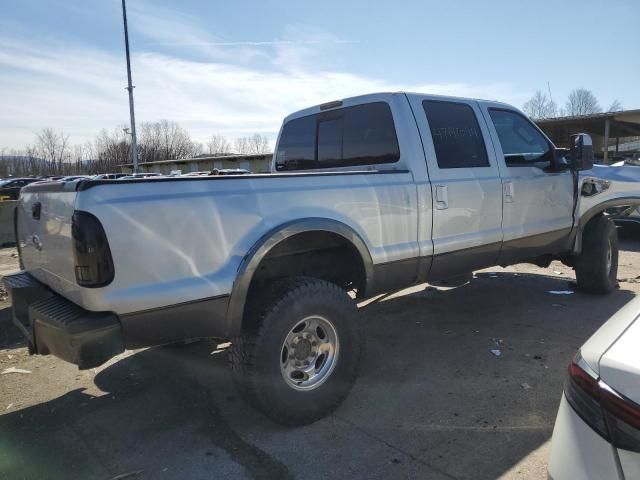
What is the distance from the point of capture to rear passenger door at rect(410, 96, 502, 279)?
3838 mm

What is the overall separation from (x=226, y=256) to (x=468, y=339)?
2721 millimetres

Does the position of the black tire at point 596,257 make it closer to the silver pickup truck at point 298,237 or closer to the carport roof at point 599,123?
the silver pickup truck at point 298,237

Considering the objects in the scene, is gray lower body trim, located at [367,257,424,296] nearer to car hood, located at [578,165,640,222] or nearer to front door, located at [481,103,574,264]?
front door, located at [481,103,574,264]

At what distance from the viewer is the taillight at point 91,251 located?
238 centimetres

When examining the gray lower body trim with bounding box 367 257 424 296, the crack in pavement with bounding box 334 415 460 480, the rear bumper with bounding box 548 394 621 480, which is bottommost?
the crack in pavement with bounding box 334 415 460 480

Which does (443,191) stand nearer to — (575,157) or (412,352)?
(412,352)

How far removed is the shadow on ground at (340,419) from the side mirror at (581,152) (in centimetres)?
156

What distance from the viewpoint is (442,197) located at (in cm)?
380

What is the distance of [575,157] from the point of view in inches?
193

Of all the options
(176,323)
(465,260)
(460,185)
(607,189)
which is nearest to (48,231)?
(176,323)

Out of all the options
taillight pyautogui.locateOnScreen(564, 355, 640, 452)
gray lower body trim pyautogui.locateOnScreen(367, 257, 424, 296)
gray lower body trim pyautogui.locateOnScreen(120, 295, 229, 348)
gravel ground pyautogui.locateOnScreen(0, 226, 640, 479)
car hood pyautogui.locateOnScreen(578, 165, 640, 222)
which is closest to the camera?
taillight pyautogui.locateOnScreen(564, 355, 640, 452)

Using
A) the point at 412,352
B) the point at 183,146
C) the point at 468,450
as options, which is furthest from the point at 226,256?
the point at 183,146

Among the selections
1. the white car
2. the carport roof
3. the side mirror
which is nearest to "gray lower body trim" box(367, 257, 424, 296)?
the white car

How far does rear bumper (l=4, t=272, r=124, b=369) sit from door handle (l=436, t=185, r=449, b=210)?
2.40 meters
